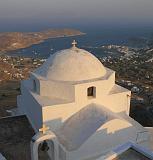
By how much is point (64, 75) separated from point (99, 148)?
323cm

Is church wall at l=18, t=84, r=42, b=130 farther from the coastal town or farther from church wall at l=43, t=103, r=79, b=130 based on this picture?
the coastal town

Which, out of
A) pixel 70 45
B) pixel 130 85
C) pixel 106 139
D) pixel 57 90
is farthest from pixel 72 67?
pixel 70 45

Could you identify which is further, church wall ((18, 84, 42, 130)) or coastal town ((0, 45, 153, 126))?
coastal town ((0, 45, 153, 126))

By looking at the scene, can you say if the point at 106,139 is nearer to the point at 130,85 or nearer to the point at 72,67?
the point at 72,67

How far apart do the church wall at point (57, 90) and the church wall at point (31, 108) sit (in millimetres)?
620

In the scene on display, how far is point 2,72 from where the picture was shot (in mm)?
41969

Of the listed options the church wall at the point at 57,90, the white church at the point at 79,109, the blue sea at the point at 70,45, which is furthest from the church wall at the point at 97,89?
the blue sea at the point at 70,45

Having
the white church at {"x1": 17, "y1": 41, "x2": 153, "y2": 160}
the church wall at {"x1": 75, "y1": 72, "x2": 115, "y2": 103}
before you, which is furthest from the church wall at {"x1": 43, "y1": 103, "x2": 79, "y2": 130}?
the church wall at {"x1": 75, "y1": 72, "x2": 115, "y2": 103}

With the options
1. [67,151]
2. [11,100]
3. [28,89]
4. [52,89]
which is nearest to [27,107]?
[28,89]

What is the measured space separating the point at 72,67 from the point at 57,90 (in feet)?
3.74

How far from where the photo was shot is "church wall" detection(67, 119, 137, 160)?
993 centimetres

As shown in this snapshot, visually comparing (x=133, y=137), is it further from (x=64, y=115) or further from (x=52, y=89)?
(x=52, y=89)

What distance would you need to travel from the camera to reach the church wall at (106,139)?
993cm

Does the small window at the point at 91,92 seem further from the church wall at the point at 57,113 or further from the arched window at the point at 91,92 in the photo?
the church wall at the point at 57,113
